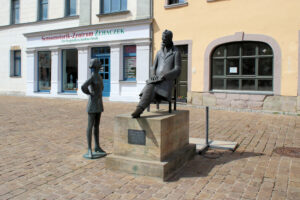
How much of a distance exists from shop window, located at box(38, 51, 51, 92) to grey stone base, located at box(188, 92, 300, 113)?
35.2ft

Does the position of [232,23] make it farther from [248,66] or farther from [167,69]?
[167,69]

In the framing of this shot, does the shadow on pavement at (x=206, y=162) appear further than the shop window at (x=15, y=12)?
No

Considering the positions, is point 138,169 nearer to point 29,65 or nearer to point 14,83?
point 29,65

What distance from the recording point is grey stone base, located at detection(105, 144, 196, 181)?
3990 mm

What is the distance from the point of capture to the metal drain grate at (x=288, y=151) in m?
5.26

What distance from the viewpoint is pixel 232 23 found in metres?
12.8

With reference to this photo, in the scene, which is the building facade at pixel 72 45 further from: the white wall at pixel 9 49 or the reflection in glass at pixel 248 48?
the reflection in glass at pixel 248 48

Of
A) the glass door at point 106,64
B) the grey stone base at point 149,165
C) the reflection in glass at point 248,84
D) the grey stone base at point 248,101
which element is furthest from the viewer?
the glass door at point 106,64

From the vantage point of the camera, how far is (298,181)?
3916 mm

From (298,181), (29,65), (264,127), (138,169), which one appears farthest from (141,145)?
(29,65)

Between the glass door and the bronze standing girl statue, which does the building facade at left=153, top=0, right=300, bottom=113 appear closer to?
the glass door

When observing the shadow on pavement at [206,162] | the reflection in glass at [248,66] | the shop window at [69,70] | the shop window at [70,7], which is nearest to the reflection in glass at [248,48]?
the reflection in glass at [248,66]

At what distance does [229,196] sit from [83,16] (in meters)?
16.2

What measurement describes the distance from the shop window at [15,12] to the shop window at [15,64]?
92.7 inches
